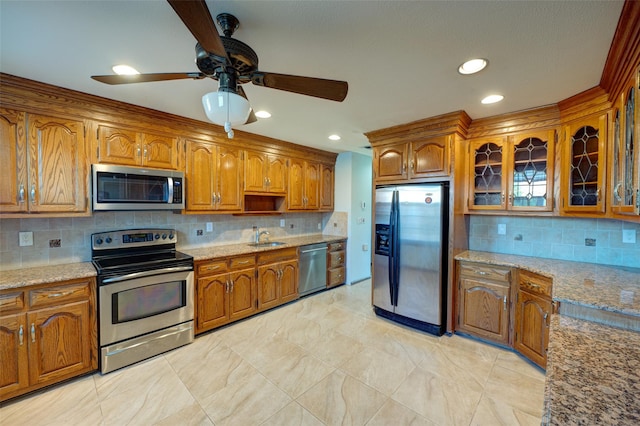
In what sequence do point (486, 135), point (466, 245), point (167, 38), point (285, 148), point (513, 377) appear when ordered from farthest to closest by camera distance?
point (285, 148)
point (466, 245)
point (486, 135)
point (513, 377)
point (167, 38)

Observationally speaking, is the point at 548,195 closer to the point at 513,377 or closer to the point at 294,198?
the point at 513,377

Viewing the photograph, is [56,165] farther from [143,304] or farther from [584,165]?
[584,165]

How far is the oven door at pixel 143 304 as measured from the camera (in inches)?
85.6

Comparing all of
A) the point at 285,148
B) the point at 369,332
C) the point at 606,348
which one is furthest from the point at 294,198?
the point at 606,348

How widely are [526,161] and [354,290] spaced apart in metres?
2.83

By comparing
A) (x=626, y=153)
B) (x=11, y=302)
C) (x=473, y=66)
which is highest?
(x=473, y=66)

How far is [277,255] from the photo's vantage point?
3484mm

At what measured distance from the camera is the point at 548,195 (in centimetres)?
246

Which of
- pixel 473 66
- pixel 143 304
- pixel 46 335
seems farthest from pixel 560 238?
pixel 46 335

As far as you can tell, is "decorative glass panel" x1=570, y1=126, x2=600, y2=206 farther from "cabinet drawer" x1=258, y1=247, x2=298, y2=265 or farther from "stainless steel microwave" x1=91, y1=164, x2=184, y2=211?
"stainless steel microwave" x1=91, y1=164, x2=184, y2=211

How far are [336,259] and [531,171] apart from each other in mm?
2762

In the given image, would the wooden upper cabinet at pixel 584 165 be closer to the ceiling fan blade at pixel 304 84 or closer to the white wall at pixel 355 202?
the ceiling fan blade at pixel 304 84

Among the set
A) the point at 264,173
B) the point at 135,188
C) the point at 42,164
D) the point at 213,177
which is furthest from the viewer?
the point at 264,173

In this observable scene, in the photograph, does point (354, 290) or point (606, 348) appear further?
point (354, 290)
